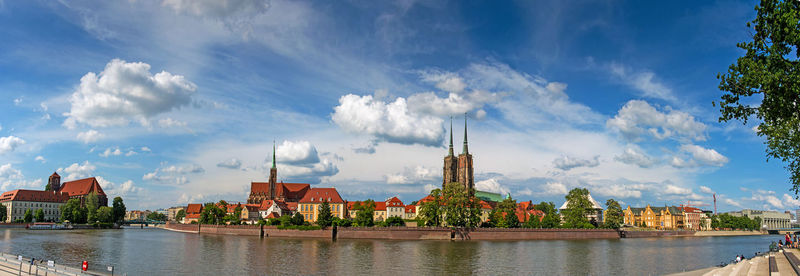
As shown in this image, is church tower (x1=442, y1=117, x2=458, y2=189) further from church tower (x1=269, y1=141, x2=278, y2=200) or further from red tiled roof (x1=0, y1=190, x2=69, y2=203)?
red tiled roof (x1=0, y1=190, x2=69, y2=203)

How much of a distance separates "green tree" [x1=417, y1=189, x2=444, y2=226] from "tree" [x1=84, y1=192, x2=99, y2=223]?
104m

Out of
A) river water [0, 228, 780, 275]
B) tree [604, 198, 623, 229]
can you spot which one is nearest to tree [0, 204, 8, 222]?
river water [0, 228, 780, 275]

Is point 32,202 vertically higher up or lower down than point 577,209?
lower down

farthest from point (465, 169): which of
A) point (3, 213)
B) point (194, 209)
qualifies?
point (3, 213)

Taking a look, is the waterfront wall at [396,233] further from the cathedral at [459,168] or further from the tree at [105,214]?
the tree at [105,214]

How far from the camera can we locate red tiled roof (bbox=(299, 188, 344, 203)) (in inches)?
4995

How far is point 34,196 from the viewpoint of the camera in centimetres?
16512

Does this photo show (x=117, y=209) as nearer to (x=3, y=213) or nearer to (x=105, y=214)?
(x=105, y=214)

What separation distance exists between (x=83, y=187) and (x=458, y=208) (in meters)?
139

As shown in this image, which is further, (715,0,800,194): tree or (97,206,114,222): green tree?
(97,206,114,222): green tree

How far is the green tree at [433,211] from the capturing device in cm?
9669

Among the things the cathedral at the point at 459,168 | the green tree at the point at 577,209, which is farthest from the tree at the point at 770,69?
the cathedral at the point at 459,168

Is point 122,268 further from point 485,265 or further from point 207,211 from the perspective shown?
point 207,211

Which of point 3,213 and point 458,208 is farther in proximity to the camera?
point 3,213
